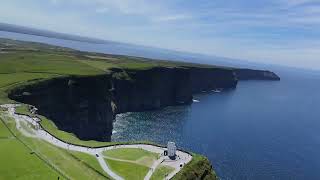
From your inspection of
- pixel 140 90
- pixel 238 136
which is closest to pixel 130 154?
pixel 238 136

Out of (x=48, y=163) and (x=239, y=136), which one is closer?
(x=48, y=163)

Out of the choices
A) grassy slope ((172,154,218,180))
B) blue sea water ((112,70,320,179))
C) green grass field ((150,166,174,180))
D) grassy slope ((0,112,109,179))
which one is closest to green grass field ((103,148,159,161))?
grassy slope ((0,112,109,179))

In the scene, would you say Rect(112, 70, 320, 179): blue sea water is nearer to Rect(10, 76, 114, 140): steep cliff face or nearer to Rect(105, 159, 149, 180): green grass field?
Rect(10, 76, 114, 140): steep cliff face

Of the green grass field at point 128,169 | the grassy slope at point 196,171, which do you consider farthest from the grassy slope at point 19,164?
the grassy slope at point 196,171

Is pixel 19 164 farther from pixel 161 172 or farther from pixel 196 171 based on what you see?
pixel 196 171

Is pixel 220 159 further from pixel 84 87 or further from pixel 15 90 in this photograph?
pixel 15 90

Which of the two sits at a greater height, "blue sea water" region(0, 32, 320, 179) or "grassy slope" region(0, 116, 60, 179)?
"grassy slope" region(0, 116, 60, 179)

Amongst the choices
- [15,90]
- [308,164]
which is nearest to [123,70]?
[15,90]
